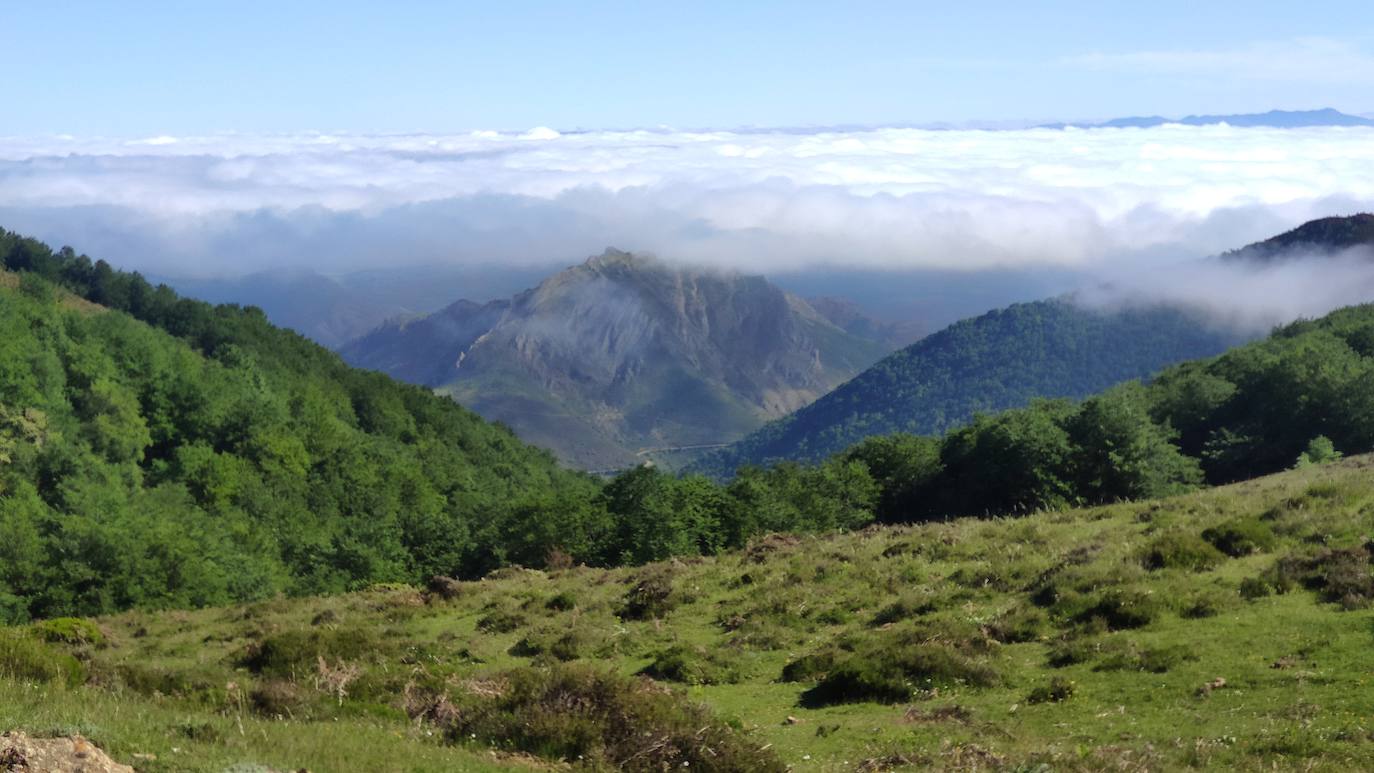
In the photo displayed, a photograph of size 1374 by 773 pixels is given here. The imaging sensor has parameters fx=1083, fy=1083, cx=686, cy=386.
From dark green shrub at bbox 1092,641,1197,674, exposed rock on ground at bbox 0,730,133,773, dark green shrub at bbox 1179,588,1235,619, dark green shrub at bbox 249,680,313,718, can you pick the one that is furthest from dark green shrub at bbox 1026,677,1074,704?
exposed rock on ground at bbox 0,730,133,773

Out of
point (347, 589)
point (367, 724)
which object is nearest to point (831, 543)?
point (367, 724)

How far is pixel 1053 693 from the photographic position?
15.8 meters

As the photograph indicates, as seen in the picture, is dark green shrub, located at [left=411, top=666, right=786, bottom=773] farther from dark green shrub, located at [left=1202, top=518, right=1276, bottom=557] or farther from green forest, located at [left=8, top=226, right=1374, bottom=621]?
green forest, located at [left=8, top=226, right=1374, bottom=621]

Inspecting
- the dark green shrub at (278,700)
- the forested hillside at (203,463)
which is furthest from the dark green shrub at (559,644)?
the forested hillside at (203,463)

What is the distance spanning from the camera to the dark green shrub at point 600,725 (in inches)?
503

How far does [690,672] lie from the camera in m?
19.8

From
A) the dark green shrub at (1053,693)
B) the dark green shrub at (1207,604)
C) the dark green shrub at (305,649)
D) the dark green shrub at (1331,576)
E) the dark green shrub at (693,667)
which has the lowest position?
the dark green shrub at (305,649)

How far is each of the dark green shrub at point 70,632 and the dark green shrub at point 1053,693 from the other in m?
21.8

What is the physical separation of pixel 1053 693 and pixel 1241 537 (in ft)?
32.3

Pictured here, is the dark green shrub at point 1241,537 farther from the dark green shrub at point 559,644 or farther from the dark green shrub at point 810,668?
the dark green shrub at point 559,644

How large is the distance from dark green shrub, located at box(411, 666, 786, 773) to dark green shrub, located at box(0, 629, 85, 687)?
5381 millimetres

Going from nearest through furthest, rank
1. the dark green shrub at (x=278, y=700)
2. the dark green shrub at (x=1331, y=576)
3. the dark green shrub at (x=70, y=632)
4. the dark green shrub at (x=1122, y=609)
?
the dark green shrub at (x=278, y=700) < the dark green shrub at (x=1331, y=576) < the dark green shrub at (x=1122, y=609) < the dark green shrub at (x=70, y=632)

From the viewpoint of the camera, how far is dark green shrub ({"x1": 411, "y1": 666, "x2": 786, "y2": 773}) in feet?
41.9

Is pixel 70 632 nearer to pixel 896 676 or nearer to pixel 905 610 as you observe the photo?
pixel 905 610
